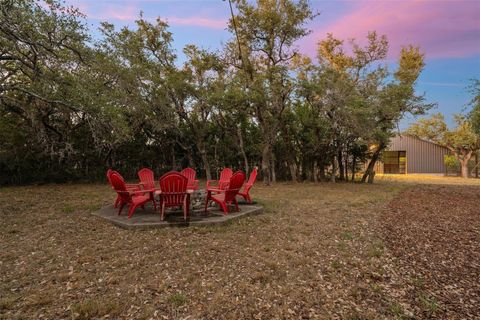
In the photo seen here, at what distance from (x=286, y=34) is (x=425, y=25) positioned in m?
4.97

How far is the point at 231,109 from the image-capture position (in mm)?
11906

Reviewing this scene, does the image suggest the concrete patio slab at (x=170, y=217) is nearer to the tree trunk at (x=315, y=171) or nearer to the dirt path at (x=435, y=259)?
the dirt path at (x=435, y=259)

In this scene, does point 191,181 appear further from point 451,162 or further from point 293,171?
point 451,162

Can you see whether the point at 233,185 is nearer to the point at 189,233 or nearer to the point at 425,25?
the point at 189,233

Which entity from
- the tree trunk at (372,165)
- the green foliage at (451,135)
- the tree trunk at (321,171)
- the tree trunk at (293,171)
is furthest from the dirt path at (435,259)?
the green foliage at (451,135)

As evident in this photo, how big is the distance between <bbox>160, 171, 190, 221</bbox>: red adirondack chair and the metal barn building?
74.5 ft

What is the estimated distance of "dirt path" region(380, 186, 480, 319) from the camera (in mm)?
2521

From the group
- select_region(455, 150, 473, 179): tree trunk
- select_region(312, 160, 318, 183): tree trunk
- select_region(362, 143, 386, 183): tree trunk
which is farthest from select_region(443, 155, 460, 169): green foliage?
select_region(312, 160, 318, 183): tree trunk

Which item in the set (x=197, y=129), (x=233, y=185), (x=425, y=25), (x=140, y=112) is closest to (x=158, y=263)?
(x=233, y=185)

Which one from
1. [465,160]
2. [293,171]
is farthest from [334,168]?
[465,160]

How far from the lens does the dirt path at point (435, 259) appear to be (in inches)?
99.3

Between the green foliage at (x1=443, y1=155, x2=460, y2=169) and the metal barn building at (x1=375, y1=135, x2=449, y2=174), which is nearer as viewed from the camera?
the green foliage at (x1=443, y1=155, x2=460, y2=169)

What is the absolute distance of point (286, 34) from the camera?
1167 centimetres

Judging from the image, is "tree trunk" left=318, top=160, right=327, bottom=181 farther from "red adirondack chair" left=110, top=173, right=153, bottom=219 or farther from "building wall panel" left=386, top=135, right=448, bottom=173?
"building wall panel" left=386, top=135, right=448, bottom=173
